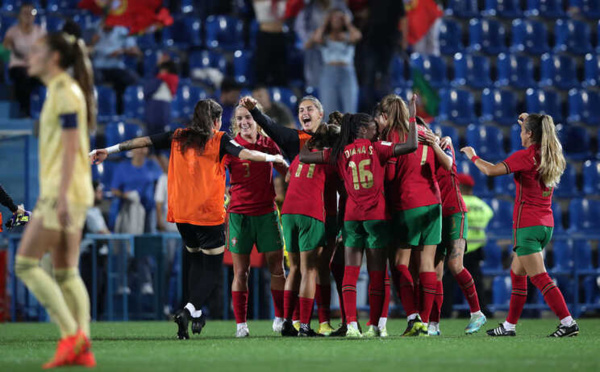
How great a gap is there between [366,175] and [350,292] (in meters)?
0.96

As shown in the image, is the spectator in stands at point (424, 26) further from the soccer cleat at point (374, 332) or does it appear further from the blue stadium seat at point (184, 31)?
the soccer cleat at point (374, 332)

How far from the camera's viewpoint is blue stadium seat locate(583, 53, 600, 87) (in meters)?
17.0

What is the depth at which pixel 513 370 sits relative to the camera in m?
5.34

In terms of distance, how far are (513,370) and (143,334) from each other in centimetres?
478

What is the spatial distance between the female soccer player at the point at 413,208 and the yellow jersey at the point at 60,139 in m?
3.25

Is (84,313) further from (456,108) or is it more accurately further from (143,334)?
(456,108)

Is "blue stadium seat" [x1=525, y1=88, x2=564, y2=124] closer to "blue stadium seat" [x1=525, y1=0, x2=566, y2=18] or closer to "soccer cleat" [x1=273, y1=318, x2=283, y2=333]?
"blue stadium seat" [x1=525, y1=0, x2=566, y2=18]

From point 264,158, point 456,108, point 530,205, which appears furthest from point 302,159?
point 456,108

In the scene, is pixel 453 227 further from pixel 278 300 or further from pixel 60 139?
pixel 60 139

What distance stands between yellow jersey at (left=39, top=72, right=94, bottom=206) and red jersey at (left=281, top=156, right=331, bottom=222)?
2.81 m

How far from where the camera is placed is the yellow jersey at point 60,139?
217 inches

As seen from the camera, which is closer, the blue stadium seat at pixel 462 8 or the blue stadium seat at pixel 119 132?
the blue stadium seat at pixel 119 132

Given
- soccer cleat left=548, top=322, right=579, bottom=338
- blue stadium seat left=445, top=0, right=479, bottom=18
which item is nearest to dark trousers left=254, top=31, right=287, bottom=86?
blue stadium seat left=445, top=0, right=479, bottom=18

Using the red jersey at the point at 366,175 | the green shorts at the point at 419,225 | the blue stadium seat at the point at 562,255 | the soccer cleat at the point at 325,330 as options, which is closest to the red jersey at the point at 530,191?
the green shorts at the point at 419,225
